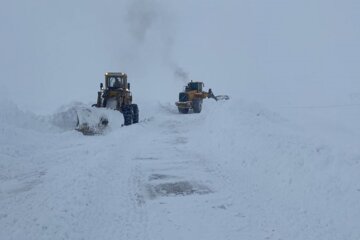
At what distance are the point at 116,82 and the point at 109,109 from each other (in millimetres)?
2650

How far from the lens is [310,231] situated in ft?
22.0

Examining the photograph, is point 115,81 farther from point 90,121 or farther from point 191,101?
point 191,101

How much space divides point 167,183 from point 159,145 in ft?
19.2

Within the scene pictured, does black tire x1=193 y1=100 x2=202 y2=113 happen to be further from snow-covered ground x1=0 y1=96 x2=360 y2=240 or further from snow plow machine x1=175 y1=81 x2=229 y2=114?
snow-covered ground x1=0 y1=96 x2=360 y2=240

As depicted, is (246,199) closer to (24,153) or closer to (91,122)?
(24,153)

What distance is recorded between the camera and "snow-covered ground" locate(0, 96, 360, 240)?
270 inches

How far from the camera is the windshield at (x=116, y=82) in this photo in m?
24.9

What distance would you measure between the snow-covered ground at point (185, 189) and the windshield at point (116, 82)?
32.2 ft

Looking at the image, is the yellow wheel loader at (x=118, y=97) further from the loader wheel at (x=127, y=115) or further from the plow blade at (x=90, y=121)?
the plow blade at (x=90, y=121)

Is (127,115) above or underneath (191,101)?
underneath

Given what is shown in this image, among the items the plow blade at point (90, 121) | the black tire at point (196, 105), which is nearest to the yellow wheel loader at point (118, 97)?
the plow blade at point (90, 121)

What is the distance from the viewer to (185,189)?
9289mm

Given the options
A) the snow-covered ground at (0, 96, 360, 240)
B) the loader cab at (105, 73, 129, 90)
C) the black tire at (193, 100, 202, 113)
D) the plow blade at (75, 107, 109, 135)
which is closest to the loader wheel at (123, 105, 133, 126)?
the plow blade at (75, 107, 109, 135)

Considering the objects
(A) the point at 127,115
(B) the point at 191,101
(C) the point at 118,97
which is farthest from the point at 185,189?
(B) the point at 191,101
